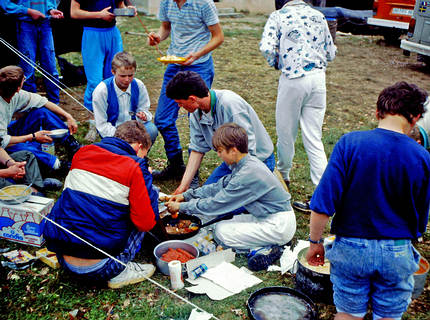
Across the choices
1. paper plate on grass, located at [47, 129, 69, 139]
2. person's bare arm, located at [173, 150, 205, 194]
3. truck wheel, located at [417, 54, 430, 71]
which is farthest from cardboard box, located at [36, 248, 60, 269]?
truck wheel, located at [417, 54, 430, 71]

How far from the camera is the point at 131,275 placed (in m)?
3.31

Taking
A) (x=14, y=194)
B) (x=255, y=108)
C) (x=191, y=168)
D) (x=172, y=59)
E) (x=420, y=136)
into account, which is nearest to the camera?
(x=420, y=136)

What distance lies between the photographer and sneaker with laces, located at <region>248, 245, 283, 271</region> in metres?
3.46

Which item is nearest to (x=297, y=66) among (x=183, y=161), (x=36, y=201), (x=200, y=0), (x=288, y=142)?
(x=288, y=142)

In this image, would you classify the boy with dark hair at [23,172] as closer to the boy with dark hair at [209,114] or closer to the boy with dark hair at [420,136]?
the boy with dark hair at [209,114]

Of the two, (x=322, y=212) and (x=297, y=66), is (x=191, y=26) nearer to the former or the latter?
(x=297, y=66)

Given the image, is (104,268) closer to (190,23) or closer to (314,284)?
(314,284)

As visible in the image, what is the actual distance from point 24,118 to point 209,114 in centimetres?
227

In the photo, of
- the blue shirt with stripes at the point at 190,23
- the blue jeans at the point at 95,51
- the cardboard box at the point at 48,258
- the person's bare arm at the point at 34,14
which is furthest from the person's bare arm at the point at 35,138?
the person's bare arm at the point at 34,14

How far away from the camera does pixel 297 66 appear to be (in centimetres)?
388

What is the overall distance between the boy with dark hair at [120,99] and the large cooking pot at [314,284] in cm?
258

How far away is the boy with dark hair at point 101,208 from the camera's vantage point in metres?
2.99

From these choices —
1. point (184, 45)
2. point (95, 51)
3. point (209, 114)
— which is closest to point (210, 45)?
point (184, 45)

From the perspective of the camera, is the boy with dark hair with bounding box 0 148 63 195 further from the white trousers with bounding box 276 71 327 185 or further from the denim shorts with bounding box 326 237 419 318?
the denim shorts with bounding box 326 237 419 318
